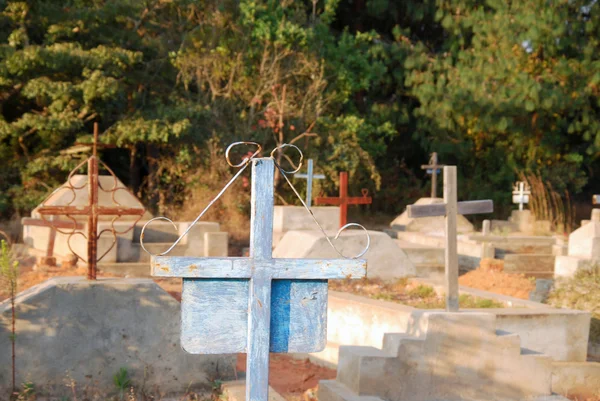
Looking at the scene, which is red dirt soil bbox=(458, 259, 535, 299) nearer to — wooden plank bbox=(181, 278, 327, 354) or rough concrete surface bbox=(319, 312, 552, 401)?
rough concrete surface bbox=(319, 312, 552, 401)

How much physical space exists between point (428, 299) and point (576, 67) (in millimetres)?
14181

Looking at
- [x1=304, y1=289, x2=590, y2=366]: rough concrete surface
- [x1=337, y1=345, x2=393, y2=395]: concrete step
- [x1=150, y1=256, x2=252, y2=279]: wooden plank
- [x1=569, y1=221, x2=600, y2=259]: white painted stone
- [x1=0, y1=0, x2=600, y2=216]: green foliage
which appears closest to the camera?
[x1=150, y1=256, x2=252, y2=279]: wooden plank

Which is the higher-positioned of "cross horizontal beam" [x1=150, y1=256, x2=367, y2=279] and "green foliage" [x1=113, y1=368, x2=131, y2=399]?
"cross horizontal beam" [x1=150, y1=256, x2=367, y2=279]

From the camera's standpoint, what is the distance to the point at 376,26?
82.7 feet

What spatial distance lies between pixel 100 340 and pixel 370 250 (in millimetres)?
5134

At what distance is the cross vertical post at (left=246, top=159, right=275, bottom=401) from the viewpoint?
3.02 meters

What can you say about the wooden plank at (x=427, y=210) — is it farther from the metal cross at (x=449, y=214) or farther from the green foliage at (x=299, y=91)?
the green foliage at (x=299, y=91)

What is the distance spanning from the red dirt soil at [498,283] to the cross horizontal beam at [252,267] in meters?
7.72

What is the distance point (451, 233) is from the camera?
718 cm

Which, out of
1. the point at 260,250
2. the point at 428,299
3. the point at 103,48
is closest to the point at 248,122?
the point at 103,48

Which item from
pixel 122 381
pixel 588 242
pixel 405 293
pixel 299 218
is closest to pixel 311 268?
pixel 122 381

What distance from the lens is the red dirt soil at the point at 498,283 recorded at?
10.6 m

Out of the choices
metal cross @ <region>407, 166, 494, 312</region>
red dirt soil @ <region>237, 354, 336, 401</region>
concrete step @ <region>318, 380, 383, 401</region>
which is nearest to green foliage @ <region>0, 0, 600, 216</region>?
red dirt soil @ <region>237, 354, 336, 401</region>

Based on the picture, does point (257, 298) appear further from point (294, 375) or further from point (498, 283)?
point (498, 283)
